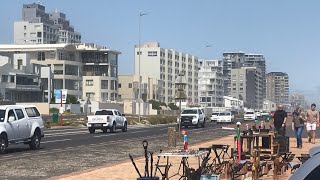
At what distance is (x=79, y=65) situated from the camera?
132000mm

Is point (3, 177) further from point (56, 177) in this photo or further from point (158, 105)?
point (158, 105)

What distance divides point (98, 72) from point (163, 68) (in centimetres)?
4514

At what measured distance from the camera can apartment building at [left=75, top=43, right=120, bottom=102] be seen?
132750 mm

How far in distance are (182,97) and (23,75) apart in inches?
3313

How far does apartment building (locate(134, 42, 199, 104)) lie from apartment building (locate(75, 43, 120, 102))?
30.0m

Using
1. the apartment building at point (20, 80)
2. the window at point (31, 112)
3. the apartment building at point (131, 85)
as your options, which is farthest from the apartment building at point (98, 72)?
the window at point (31, 112)

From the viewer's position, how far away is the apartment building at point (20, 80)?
100.0 meters

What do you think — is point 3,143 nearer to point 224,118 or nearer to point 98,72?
point 224,118

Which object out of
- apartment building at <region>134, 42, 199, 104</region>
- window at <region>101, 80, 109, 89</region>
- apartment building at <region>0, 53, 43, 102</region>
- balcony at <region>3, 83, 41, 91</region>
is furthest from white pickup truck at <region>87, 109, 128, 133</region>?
apartment building at <region>134, 42, 199, 104</region>

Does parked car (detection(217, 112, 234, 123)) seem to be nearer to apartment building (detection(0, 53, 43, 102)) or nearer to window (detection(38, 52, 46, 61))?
apartment building (detection(0, 53, 43, 102))

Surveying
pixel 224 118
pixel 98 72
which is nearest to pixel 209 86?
pixel 98 72

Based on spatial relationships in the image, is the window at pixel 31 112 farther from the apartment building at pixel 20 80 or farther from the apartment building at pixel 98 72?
the apartment building at pixel 98 72

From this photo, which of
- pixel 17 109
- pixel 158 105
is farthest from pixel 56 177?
pixel 158 105

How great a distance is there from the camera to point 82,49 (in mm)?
134625
